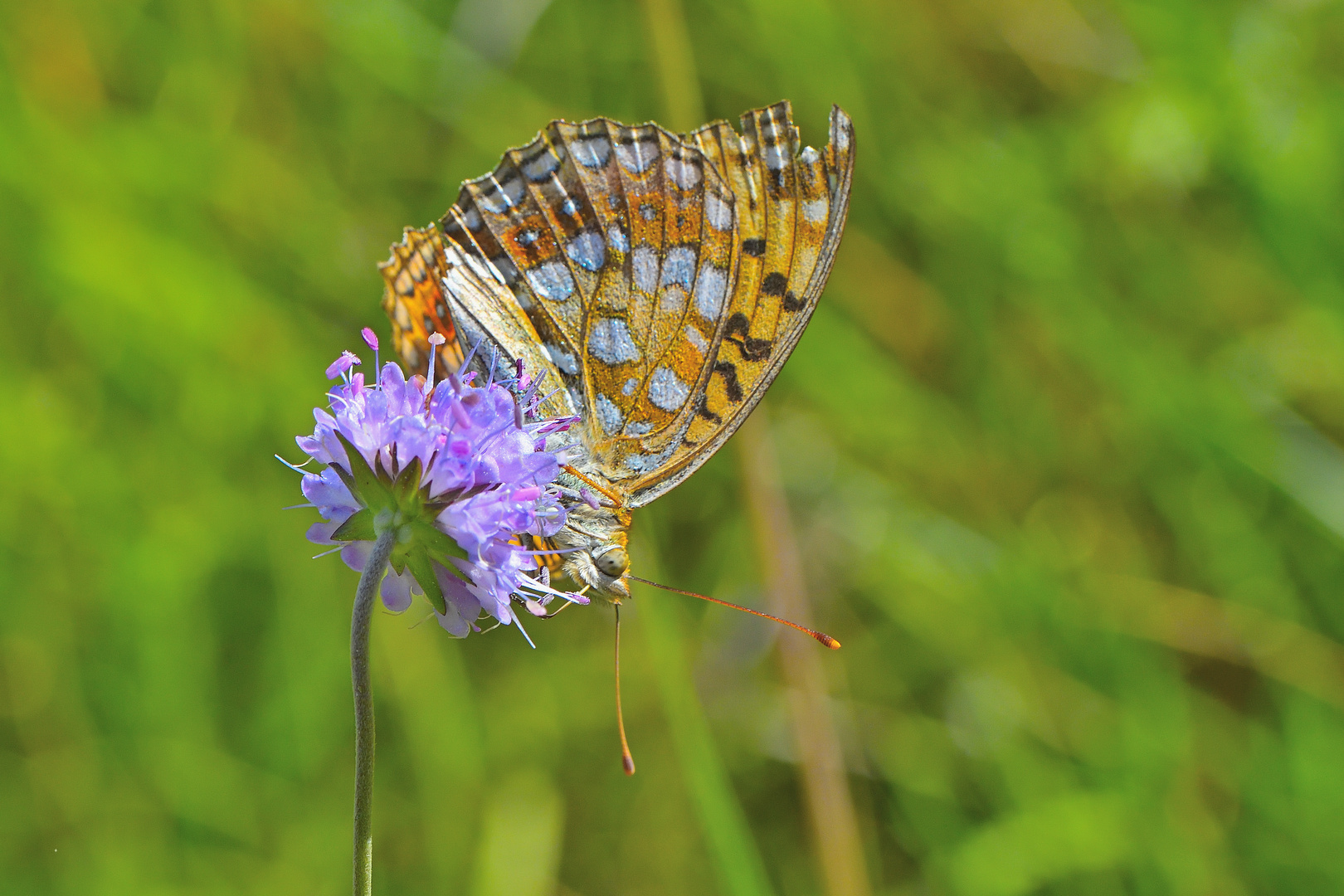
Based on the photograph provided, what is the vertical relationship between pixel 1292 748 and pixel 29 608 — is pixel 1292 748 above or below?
below

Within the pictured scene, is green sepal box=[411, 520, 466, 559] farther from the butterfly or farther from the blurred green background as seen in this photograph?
the blurred green background

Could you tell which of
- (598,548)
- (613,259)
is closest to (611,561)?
(598,548)

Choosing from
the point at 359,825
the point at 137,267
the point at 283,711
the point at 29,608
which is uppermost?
the point at 137,267

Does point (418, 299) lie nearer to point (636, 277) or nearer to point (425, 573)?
point (636, 277)

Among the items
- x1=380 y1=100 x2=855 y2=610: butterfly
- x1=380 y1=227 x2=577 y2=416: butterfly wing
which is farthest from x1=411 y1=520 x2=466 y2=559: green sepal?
x1=380 y1=227 x2=577 y2=416: butterfly wing

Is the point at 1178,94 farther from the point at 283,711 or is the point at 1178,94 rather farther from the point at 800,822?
the point at 283,711

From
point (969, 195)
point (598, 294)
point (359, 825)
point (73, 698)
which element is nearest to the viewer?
point (359, 825)

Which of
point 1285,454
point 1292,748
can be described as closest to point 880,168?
point 1285,454
